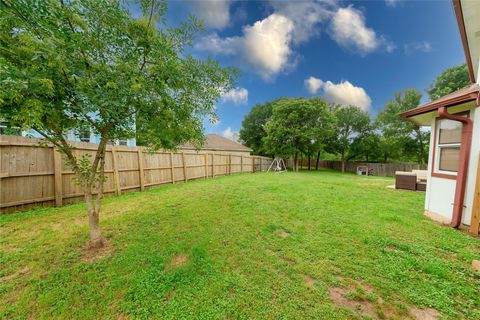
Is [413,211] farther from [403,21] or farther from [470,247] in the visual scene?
[403,21]

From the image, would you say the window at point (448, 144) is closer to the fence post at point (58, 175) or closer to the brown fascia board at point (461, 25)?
the brown fascia board at point (461, 25)

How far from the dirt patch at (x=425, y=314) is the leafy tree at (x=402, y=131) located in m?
23.1

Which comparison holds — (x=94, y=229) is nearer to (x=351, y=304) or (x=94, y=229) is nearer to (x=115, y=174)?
(x=351, y=304)

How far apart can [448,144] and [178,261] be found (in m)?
6.22

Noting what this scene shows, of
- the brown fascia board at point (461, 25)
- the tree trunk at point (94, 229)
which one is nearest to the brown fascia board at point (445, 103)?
the brown fascia board at point (461, 25)

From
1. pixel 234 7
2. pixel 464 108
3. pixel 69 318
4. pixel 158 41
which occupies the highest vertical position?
pixel 234 7

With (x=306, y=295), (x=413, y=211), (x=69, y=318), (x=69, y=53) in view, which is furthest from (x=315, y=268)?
(x=413, y=211)

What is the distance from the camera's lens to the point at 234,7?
8078mm

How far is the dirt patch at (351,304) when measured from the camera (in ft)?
5.80

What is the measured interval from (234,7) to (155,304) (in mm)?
10548

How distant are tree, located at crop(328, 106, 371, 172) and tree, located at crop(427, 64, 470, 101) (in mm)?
→ 6546

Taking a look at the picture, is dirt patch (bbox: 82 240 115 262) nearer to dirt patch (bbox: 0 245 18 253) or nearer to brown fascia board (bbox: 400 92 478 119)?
dirt patch (bbox: 0 245 18 253)

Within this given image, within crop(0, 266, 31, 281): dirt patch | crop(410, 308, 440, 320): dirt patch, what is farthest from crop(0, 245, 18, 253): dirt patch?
crop(410, 308, 440, 320): dirt patch

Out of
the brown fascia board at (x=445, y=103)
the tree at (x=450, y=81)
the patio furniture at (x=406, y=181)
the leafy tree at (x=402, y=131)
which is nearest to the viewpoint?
the brown fascia board at (x=445, y=103)
